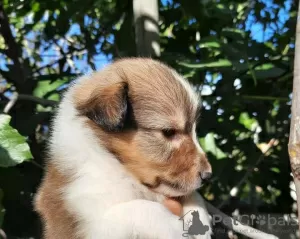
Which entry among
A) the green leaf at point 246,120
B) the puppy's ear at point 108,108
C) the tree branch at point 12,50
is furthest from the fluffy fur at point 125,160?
the green leaf at point 246,120

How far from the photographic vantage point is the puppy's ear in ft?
8.43

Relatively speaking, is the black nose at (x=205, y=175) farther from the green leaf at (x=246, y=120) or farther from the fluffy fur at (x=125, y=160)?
the green leaf at (x=246, y=120)

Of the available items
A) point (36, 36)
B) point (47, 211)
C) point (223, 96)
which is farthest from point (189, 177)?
point (36, 36)

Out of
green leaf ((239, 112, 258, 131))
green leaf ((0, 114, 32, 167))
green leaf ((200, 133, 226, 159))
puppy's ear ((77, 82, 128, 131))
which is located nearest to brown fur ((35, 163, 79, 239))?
green leaf ((0, 114, 32, 167))

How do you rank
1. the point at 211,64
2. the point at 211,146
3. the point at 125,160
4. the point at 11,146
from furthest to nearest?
the point at 211,146 → the point at 211,64 → the point at 125,160 → the point at 11,146

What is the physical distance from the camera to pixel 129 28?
397 centimetres

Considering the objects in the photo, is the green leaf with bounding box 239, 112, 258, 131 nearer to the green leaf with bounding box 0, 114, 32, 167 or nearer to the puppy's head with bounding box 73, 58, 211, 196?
the puppy's head with bounding box 73, 58, 211, 196

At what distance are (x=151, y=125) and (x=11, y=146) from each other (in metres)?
0.70

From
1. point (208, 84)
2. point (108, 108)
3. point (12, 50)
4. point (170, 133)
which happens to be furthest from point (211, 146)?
point (12, 50)

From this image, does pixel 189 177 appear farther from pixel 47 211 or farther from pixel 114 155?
pixel 47 211

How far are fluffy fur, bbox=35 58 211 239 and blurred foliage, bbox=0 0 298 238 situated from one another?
51cm

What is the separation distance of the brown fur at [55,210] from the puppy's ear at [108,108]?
36 cm

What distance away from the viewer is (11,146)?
256 centimetres

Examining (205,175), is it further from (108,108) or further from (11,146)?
(11,146)
